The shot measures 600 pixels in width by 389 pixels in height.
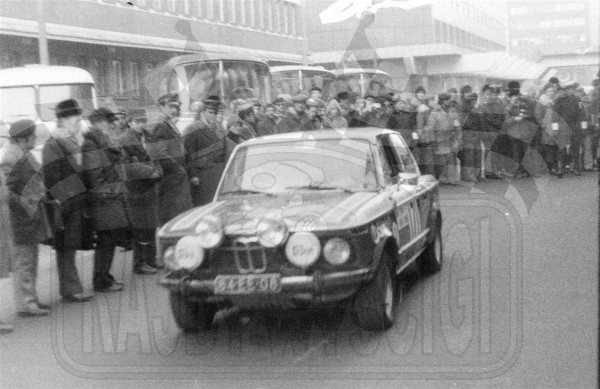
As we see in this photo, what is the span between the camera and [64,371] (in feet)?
20.3

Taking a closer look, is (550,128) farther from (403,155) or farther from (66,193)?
(66,193)

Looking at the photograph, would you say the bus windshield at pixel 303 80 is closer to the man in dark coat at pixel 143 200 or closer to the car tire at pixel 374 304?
the man in dark coat at pixel 143 200

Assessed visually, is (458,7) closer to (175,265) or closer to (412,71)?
(412,71)

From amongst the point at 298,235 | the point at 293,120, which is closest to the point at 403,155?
the point at 298,235

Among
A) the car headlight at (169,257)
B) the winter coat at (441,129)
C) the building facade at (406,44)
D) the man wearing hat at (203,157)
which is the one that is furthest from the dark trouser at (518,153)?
the building facade at (406,44)

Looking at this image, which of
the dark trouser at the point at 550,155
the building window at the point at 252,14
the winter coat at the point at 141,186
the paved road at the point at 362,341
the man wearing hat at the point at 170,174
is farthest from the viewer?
the building window at the point at 252,14

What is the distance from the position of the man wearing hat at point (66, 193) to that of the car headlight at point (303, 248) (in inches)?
116

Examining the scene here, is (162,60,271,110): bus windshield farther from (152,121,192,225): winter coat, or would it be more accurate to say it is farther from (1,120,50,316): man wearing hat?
(1,120,50,316): man wearing hat

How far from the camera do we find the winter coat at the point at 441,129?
18.4m

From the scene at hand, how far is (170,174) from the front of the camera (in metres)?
10.5

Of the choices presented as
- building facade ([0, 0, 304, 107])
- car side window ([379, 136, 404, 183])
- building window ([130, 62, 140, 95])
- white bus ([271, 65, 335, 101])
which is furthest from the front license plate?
building window ([130, 62, 140, 95])

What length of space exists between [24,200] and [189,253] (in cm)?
224

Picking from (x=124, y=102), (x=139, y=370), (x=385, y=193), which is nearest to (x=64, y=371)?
(x=139, y=370)

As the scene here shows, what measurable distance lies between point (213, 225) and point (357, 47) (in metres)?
46.0
